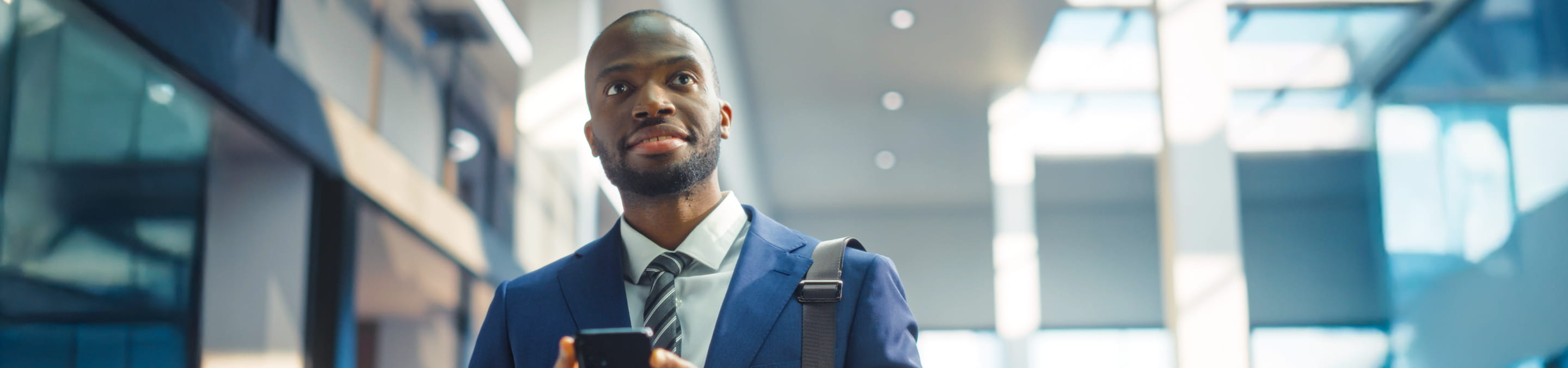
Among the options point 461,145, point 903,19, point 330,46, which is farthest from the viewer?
point 903,19

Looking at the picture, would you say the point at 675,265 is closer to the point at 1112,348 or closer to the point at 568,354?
the point at 568,354

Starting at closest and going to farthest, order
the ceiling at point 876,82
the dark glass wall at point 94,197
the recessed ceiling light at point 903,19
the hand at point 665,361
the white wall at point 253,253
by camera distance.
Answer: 1. the hand at point 665,361
2. the dark glass wall at point 94,197
3. the white wall at point 253,253
4. the recessed ceiling light at point 903,19
5. the ceiling at point 876,82

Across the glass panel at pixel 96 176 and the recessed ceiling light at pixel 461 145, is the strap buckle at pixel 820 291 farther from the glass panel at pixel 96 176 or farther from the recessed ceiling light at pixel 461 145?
the recessed ceiling light at pixel 461 145

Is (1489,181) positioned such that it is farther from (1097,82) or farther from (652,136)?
(652,136)

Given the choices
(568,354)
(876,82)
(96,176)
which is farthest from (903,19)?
(568,354)

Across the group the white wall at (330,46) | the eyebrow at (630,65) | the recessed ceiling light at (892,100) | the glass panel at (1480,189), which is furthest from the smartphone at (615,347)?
the recessed ceiling light at (892,100)

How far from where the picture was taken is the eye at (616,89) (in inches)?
73.5

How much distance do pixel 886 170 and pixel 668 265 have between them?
1775 cm

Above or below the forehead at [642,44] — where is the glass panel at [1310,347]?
below

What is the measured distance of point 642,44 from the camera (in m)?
1.88

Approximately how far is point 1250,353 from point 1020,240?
5.74 m

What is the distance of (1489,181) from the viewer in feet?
41.9

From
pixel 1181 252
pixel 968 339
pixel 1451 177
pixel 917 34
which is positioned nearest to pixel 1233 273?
pixel 1181 252

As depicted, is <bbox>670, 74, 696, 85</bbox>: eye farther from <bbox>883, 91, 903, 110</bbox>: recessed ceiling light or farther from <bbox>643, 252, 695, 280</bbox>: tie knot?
<bbox>883, 91, 903, 110</bbox>: recessed ceiling light
